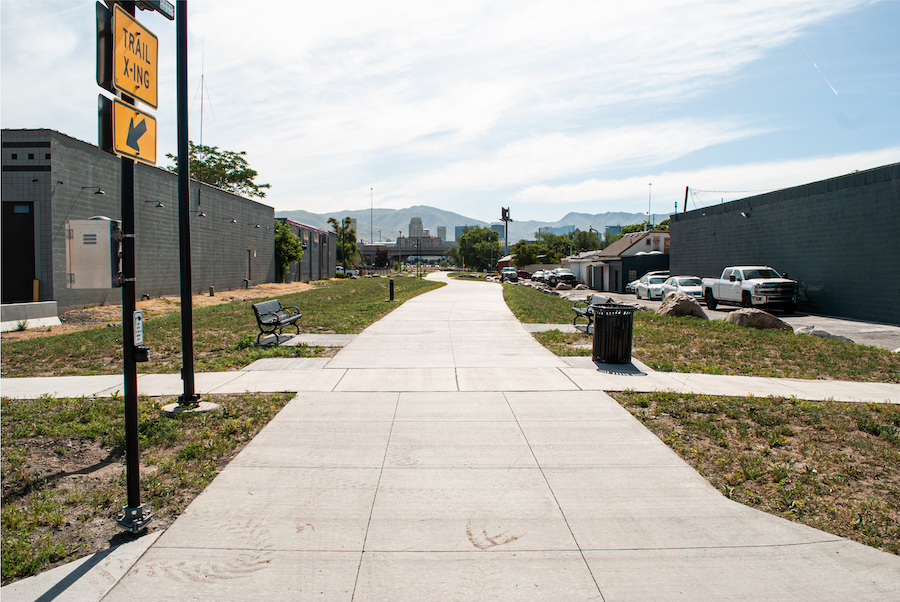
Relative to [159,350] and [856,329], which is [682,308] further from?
[159,350]

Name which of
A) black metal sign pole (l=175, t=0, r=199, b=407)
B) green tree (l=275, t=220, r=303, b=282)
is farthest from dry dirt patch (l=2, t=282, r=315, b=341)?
green tree (l=275, t=220, r=303, b=282)

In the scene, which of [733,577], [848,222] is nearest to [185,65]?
[733,577]

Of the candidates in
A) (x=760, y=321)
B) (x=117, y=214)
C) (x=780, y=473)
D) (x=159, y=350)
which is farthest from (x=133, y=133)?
(x=117, y=214)

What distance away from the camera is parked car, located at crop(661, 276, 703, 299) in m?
27.9

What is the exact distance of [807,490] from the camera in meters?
4.57

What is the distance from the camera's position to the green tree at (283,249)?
4941cm

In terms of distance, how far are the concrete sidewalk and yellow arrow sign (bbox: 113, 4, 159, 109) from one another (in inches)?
129

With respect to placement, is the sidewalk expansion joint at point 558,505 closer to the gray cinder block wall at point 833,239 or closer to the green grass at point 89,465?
the green grass at point 89,465

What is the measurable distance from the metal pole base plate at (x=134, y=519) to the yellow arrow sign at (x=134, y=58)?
306 cm

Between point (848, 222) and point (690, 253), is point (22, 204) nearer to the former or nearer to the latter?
point (848, 222)

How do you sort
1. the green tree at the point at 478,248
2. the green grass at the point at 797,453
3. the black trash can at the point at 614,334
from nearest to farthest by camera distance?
1. the green grass at the point at 797,453
2. the black trash can at the point at 614,334
3. the green tree at the point at 478,248

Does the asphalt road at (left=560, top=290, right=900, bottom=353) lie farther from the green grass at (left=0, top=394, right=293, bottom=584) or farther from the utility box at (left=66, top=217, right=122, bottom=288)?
the utility box at (left=66, top=217, right=122, bottom=288)

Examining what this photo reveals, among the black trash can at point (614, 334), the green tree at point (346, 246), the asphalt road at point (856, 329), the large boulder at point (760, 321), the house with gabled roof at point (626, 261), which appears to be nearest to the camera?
the black trash can at point (614, 334)

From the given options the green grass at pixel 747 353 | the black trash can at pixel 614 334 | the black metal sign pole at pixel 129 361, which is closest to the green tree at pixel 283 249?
the green grass at pixel 747 353
